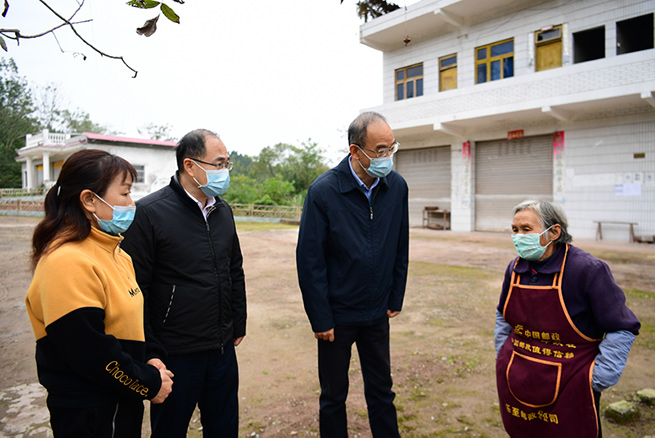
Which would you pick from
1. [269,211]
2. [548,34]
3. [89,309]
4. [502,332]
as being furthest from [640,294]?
[269,211]

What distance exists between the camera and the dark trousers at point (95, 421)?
4.94ft

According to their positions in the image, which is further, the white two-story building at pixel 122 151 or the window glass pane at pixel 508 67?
the white two-story building at pixel 122 151

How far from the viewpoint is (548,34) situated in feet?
44.8

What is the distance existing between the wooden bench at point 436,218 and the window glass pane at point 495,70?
5244 millimetres

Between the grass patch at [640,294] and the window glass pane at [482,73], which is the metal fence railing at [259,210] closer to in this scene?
the window glass pane at [482,73]

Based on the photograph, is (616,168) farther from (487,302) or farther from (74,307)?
(74,307)

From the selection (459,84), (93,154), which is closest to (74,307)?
(93,154)

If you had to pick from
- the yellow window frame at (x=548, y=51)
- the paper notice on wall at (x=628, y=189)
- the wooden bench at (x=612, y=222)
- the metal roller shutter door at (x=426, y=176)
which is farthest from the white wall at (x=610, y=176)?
the metal roller shutter door at (x=426, y=176)

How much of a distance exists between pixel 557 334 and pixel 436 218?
1575 centimetres

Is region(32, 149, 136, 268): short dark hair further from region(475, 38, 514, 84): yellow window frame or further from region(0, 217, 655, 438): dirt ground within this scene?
region(475, 38, 514, 84): yellow window frame

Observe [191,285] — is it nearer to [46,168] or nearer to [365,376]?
[365,376]

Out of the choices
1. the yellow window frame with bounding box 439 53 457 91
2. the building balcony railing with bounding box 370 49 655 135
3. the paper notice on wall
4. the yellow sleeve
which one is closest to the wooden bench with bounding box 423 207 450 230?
the building balcony railing with bounding box 370 49 655 135

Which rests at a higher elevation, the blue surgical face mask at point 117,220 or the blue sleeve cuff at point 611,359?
the blue surgical face mask at point 117,220

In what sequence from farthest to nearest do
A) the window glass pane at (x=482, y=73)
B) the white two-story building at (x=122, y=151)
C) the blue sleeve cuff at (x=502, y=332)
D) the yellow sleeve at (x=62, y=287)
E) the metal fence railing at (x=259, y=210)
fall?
the white two-story building at (x=122, y=151)
the metal fence railing at (x=259, y=210)
the window glass pane at (x=482, y=73)
the blue sleeve cuff at (x=502, y=332)
the yellow sleeve at (x=62, y=287)
